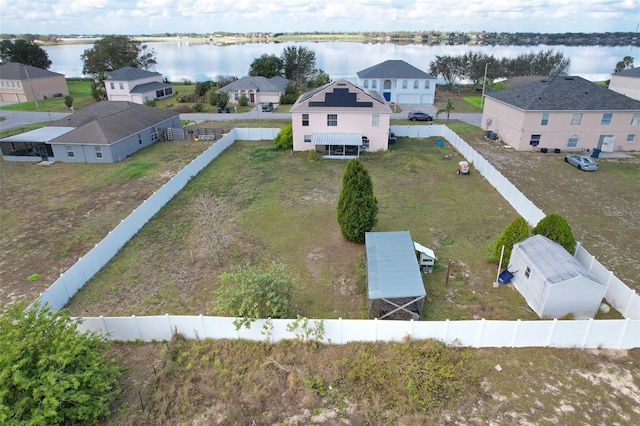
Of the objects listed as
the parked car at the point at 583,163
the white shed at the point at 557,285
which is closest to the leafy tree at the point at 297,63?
the parked car at the point at 583,163

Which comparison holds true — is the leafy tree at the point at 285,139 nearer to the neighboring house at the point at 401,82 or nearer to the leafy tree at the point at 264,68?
the neighboring house at the point at 401,82

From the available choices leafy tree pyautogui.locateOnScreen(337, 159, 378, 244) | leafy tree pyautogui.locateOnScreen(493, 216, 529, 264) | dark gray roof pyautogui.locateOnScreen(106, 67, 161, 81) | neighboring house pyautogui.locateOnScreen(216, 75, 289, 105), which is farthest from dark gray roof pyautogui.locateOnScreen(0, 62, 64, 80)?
leafy tree pyautogui.locateOnScreen(493, 216, 529, 264)

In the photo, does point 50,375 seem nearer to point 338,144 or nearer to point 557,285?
point 557,285

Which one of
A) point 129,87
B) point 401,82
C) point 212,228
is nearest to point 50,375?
point 212,228

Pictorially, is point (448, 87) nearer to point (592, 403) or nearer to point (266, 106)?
point (266, 106)

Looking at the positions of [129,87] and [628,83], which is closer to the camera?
[628,83]

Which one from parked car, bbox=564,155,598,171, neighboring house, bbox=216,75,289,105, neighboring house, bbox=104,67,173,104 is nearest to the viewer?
parked car, bbox=564,155,598,171

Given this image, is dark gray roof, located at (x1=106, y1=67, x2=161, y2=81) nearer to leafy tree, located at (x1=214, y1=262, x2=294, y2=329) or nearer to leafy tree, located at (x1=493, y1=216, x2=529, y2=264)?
leafy tree, located at (x1=214, y1=262, x2=294, y2=329)
